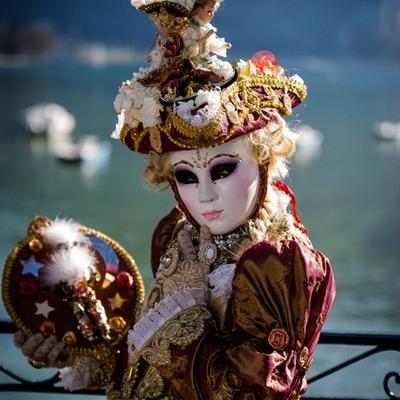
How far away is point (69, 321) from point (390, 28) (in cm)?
4364

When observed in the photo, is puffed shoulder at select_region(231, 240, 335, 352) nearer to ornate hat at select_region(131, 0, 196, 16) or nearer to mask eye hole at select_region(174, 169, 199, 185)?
mask eye hole at select_region(174, 169, 199, 185)

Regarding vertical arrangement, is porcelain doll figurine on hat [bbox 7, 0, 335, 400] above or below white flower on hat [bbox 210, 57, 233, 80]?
below

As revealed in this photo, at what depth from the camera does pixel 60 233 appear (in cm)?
227

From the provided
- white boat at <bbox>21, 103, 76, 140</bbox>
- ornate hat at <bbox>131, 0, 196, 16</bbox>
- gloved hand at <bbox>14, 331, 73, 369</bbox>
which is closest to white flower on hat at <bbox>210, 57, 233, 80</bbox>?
ornate hat at <bbox>131, 0, 196, 16</bbox>

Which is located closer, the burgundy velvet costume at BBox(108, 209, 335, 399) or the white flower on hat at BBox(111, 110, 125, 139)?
the burgundy velvet costume at BBox(108, 209, 335, 399)

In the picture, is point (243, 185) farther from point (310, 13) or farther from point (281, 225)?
point (310, 13)

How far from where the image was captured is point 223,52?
2023 mm

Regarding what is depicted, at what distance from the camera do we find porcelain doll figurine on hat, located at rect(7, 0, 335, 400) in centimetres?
183

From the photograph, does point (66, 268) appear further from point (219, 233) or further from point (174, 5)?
point (174, 5)

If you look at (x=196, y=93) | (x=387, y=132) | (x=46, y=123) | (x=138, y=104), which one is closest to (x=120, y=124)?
(x=138, y=104)

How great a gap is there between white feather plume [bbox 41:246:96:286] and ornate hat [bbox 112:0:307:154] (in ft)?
1.22

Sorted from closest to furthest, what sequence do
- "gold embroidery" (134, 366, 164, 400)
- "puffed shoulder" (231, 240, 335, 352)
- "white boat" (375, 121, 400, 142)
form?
"puffed shoulder" (231, 240, 335, 352), "gold embroidery" (134, 366, 164, 400), "white boat" (375, 121, 400, 142)

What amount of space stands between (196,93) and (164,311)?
48cm

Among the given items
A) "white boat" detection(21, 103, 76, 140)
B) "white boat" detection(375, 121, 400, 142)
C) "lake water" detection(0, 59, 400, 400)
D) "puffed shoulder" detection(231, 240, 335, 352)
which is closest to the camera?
"puffed shoulder" detection(231, 240, 335, 352)
